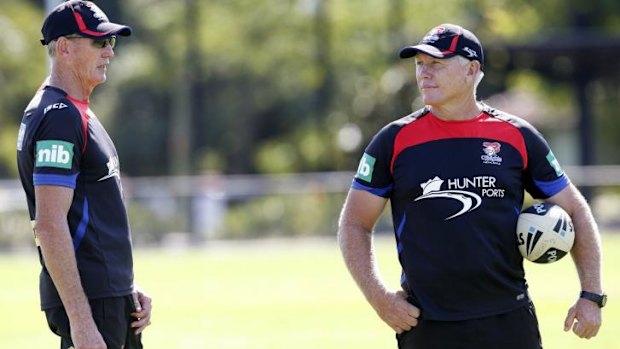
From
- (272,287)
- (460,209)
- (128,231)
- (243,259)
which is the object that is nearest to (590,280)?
(460,209)

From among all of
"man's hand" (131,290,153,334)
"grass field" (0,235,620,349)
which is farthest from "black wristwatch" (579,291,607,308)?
"grass field" (0,235,620,349)

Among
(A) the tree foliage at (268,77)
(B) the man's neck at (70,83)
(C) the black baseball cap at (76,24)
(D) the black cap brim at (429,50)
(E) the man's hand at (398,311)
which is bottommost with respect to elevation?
(A) the tree foliage at (268,77)

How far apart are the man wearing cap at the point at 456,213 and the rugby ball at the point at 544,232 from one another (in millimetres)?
56

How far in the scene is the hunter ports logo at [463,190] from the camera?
5.90m

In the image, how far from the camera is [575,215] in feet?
20.1

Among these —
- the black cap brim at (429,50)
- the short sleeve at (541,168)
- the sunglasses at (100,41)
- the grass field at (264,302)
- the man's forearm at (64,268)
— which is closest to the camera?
the man's forearm at (64,268)

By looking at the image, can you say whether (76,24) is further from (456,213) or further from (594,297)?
(594,297)

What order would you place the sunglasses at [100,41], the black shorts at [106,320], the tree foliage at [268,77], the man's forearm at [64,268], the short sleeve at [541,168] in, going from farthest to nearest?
the tree foliage at [268,77], the short sleeve at [541,168], the sunglasses at [100,41], the black shorts at [106,320], the man's forearm at [64,268]

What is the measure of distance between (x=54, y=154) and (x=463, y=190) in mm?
1948

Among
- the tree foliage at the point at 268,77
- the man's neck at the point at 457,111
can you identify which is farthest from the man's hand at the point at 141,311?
the tree foliage at the point at 268,77

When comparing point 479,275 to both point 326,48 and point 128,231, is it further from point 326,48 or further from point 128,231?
point 326,48

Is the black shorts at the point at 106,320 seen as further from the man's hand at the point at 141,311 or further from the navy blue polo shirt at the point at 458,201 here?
the navy blue polo shirt at the point at 458,201

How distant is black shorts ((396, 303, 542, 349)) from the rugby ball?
31 centimetres

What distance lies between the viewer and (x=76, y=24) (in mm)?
5785
